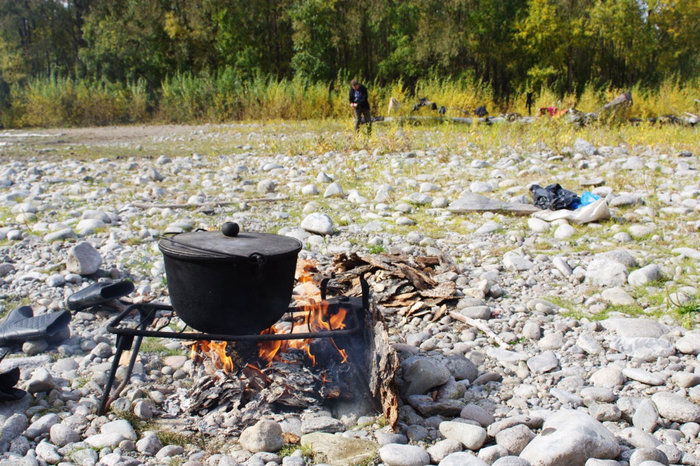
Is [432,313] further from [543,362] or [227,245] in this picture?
[227,245]

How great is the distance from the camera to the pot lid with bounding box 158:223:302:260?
2139mm

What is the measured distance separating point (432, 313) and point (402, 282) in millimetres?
321

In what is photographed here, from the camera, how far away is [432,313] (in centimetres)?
324

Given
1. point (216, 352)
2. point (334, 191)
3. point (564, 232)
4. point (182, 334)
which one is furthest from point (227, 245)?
point (334, 191)

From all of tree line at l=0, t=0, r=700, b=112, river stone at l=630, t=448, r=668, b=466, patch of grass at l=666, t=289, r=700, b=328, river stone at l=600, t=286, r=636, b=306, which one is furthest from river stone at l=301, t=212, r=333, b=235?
A: tree line at l=0, t=0, r=700, b=112

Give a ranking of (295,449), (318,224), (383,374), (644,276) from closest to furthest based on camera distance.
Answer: (295,449) < (383,374) < (644,276) < (318,224)

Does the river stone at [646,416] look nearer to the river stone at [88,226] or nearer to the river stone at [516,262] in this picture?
the river stone at [516,262]

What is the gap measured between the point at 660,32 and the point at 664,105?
761 cm

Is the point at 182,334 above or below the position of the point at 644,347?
above

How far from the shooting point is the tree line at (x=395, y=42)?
1939 centimetres

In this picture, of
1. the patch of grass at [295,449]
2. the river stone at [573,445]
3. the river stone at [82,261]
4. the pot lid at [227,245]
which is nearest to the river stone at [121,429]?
the patch of grass at [295,449]

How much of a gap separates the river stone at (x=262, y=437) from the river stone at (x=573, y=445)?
2.86 ft

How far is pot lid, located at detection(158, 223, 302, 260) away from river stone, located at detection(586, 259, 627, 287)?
2.12 metres

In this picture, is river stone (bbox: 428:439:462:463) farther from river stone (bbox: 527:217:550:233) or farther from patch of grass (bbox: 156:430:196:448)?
river stone (bbox: 527:217:550:233)
